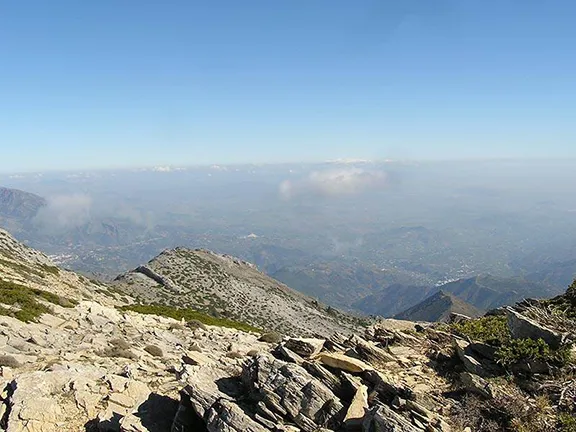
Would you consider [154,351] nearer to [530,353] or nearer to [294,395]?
[294,395]

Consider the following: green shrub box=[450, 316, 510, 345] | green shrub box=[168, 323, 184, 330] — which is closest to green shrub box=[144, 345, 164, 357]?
green shrub box=[168, 323, 184, 330]

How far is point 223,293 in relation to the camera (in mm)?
69125

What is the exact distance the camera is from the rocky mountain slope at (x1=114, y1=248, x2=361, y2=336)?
5941 centimetres

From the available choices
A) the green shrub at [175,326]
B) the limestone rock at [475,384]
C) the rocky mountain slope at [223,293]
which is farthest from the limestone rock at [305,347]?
the rocky mountain slope at [223,293]

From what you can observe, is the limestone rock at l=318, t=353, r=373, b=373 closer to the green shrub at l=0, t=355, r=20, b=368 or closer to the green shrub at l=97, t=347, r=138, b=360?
the green shrub at l=97, t=347, r=138, b=360

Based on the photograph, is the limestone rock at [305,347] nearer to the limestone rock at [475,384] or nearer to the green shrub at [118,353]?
the limestone rock at [475,384]

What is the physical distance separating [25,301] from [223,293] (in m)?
44.9

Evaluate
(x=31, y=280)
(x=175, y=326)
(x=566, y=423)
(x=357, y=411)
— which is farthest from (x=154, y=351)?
(x=31, y=280)

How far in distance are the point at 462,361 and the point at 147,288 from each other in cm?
5565

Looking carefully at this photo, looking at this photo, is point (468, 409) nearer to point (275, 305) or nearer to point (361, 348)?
point (361, 348)

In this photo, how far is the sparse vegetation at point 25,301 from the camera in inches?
903

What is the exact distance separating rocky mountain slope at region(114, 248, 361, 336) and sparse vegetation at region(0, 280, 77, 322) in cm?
2373

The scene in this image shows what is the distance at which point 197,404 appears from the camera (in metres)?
13.0

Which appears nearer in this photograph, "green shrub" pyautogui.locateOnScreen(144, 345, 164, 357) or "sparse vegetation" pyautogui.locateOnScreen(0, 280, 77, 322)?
"green shrub" pyautogui.locateOnScreen(144, 345, 164, 357)
